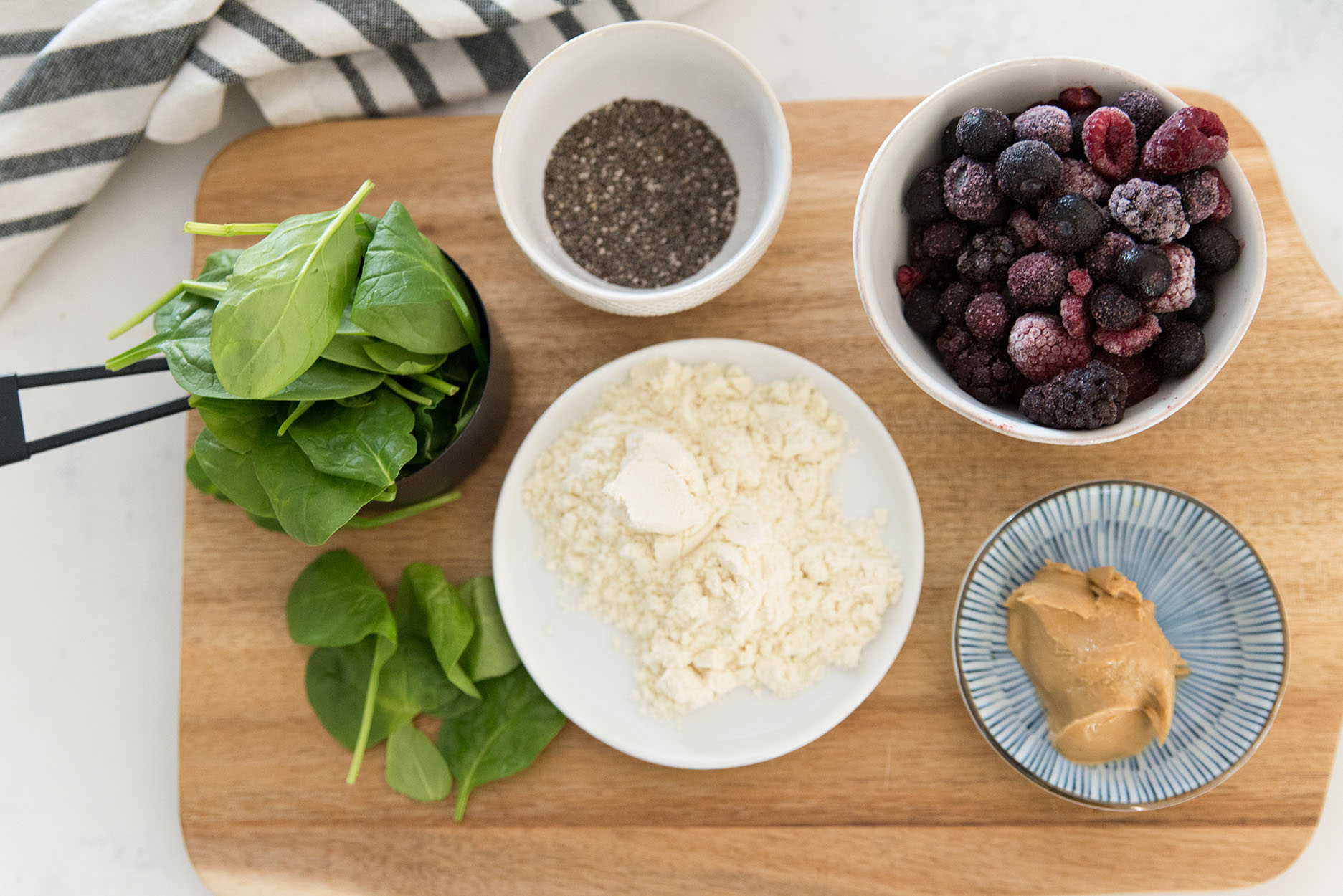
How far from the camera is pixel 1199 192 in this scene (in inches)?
38.6

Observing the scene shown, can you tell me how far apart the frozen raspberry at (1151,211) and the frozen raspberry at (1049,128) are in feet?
0.27

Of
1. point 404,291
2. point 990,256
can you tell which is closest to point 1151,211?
point 990,256

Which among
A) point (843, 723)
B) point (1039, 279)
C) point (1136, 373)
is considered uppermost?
point (1039, 279)

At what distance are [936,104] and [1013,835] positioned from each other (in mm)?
922

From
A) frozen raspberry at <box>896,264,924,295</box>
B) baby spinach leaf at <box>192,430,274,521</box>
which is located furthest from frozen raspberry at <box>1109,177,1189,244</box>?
baby spinach leaf at <box>192,430,274,521</box>

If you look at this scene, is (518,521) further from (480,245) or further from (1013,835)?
(1013,835)

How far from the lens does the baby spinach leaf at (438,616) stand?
1188 mm

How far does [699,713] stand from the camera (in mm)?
1202

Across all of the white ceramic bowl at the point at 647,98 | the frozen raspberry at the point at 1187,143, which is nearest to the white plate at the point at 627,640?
the white ceramic bowl at the point at 647,98

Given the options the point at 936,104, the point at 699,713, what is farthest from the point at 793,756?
the point at 936,104

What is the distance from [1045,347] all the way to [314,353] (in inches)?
29.7

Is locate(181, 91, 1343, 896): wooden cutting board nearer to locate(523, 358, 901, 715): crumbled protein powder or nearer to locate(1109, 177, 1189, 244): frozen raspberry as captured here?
locate(523, 358, 901, 715): crumbled protein powder

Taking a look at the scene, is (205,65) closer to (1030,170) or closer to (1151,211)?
(1030,170)

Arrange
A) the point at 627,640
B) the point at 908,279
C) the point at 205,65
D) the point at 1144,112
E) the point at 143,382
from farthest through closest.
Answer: the point at 143,382 → the point at 205,65 → the point at 627,640 → the point at 908,279 → the point at 1144,112
